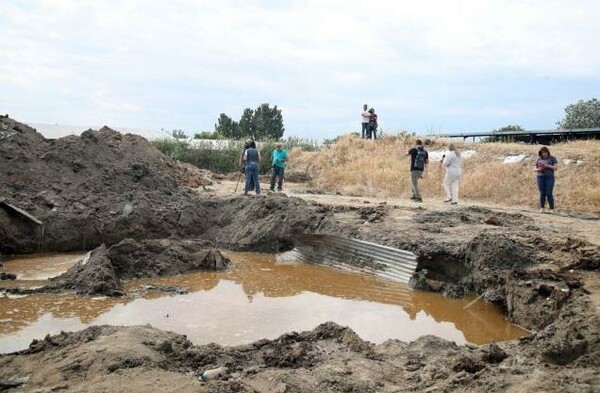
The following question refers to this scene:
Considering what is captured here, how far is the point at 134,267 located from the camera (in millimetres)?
8695

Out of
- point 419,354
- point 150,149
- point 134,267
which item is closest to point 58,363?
point 419,354

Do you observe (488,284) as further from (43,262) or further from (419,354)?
(43,262)

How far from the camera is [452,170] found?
1366cm

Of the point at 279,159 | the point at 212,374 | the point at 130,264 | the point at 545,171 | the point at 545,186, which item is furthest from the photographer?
the point at 279,159

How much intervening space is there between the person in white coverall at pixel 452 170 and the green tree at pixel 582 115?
14.4m

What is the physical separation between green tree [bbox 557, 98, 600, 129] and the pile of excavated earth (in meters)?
17.2

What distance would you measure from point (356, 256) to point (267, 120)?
146 feet

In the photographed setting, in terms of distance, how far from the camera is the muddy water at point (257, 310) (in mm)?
6293

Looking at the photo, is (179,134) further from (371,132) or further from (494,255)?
(494,255)

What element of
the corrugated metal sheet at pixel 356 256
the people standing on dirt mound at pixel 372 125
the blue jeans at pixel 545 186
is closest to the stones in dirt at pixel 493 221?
the corrugated metal sheet at pixel 356 256

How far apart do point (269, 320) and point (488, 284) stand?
3095mm

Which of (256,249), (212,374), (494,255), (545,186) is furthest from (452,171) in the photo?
(212,374)

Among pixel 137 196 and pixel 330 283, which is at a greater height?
pixel 137 196

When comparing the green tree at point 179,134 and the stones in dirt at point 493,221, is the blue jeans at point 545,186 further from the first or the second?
the green tree at point 179,134
